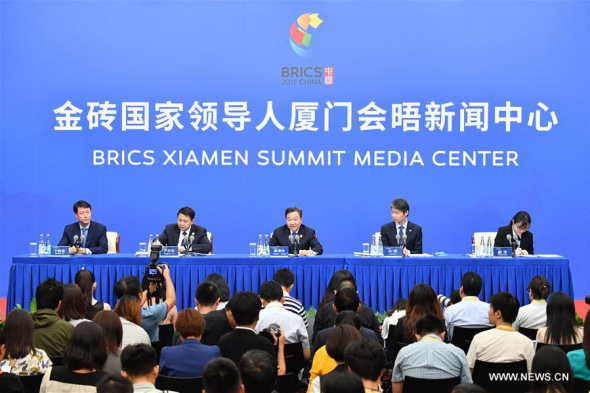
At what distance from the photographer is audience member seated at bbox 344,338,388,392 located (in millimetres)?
2951

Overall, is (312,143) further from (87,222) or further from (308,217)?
(87,222)

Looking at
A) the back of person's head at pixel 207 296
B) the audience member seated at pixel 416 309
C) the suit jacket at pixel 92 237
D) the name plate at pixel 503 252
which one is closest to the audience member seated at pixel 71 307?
the back of person's head at pixel 207 296

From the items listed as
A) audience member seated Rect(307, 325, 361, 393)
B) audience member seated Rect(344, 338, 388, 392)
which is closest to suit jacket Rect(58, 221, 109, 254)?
audience member seated Rect(307, 325, 361, 393)

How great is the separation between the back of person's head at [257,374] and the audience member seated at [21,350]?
1.10 metres

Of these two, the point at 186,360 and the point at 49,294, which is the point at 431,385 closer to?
the point at 186,360

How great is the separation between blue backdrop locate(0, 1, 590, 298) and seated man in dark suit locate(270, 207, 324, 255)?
1509 millimetres

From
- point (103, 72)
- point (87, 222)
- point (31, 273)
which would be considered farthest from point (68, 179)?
point (31, 273)

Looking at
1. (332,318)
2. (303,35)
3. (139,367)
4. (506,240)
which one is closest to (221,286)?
(332,318)

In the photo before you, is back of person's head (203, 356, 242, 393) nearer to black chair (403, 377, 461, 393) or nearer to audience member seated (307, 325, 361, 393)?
audience member seated (307, 325, 361, 393)

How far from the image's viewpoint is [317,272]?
6379 millimetres

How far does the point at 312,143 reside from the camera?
8.43 metres

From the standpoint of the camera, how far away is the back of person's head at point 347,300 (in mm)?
4281

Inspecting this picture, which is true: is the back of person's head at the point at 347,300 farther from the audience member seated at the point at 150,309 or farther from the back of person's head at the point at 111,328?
the back of person's head at the point at 111,328

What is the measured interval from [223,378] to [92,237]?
182 inches
